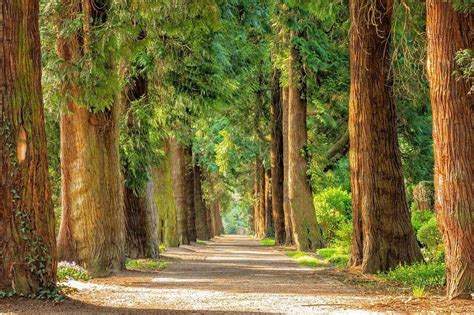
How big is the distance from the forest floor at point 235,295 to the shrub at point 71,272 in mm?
341

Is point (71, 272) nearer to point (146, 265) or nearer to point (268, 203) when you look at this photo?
point (146, 265)

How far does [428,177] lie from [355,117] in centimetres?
1702

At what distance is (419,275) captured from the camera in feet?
47.0

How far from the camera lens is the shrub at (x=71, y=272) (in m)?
15.2

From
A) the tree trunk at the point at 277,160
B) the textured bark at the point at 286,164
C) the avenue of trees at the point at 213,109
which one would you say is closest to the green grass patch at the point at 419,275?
the avenue of trees at the point at 213,109

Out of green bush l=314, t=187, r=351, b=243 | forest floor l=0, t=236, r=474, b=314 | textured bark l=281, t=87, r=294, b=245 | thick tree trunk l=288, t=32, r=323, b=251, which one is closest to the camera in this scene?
forest floor l=0, t=236, r=474, b=314

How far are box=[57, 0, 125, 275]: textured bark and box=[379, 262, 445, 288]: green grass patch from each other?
590cm

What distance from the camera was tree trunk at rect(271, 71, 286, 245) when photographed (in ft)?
122

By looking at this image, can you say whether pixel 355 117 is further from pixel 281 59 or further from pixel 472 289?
pixel 281 59

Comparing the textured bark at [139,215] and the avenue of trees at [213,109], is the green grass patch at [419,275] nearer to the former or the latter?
the avenue of trees at [213,109]

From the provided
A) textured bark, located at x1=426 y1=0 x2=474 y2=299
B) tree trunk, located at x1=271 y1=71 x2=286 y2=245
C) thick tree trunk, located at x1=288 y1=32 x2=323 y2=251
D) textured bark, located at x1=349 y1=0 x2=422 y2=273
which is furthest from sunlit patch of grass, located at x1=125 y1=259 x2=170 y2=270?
tree trunk, located at x1=271 y1=71 x2=286 y2=245

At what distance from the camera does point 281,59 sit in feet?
95.2

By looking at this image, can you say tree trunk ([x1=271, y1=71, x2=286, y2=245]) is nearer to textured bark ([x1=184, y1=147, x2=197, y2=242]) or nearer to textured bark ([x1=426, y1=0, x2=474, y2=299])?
textured bark ([x1=184, y1=147, x2=197, y2=242])

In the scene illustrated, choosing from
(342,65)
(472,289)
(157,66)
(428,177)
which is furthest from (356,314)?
(428,177)
